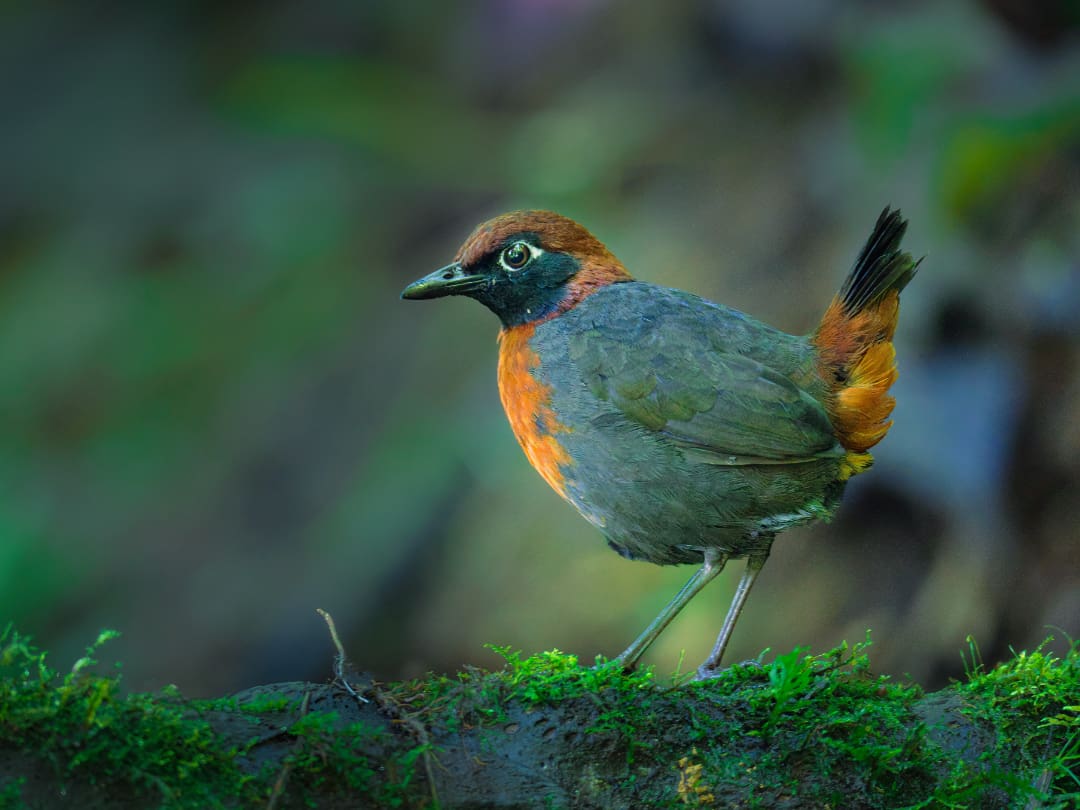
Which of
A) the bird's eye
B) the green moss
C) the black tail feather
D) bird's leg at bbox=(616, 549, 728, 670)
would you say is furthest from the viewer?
the bird's eye

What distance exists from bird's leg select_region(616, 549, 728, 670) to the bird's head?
96cm

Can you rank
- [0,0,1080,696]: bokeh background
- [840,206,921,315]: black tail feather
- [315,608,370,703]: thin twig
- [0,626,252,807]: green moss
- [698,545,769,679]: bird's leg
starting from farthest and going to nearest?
1. [0,0,1080,696]: bokeh background
2. [840,206,921,315]: black tail feather
3. [698,545,769,679]: bird's leg
4. [315,608,370,703]: thin twig
5. [0,626,252,807]: green moss

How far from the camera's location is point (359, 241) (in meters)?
6.13

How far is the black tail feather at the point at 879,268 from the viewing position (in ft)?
10.9

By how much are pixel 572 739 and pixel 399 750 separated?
1.38ft

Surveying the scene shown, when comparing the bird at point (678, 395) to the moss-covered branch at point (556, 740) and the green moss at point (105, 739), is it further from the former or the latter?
the green moss at point (105, 739)

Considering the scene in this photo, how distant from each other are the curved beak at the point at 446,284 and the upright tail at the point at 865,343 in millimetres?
1146

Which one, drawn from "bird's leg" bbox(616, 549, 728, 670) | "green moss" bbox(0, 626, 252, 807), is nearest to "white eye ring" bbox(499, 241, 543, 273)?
"bird's leg" bbox(616, 549, 728, 670)

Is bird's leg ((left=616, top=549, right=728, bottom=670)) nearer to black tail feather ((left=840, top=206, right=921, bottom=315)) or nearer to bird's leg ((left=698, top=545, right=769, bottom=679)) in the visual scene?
bird's leg ((left=698, top=545, right=769, bottom=679))

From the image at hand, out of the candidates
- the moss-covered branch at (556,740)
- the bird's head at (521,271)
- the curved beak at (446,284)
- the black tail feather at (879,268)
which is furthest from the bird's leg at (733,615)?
the curved beak at (446,284)

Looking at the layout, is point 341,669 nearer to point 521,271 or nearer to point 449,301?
point 521,271

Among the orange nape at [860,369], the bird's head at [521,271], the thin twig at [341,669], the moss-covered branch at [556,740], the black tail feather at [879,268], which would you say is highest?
the bird's head at [521,271]

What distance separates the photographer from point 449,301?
19.5ft

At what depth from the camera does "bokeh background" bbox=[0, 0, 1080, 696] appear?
4.86m
